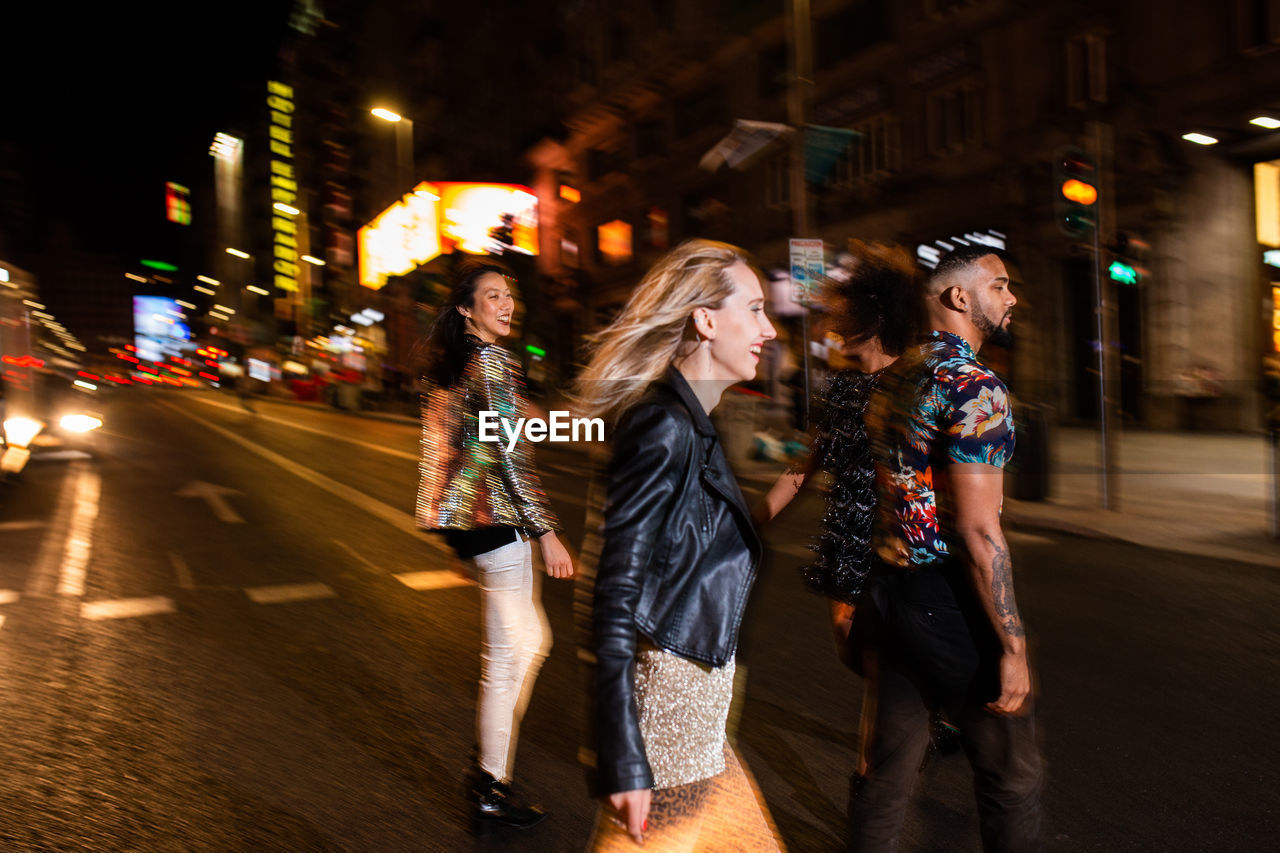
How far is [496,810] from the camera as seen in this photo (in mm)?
3633

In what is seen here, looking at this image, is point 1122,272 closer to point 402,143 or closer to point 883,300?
point 883,300

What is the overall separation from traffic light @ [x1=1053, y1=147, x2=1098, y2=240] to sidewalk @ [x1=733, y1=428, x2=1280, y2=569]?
2.57m

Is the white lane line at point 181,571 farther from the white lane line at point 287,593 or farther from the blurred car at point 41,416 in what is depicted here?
the blurred car at point 41,416

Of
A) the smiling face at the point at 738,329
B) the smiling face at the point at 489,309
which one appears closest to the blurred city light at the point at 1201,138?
the smiling face at the point at 489,309

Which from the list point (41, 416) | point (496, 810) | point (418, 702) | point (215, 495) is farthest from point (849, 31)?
point (496, 810)

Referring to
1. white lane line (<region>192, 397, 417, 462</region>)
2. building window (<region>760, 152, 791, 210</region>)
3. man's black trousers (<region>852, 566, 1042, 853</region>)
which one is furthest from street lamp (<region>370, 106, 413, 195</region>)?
man's black trousers (<region>852, 566, 1042, 853</region>)

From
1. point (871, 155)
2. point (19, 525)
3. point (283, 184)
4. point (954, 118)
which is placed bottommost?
point (19, 525)

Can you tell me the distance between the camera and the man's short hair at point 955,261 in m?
2.67

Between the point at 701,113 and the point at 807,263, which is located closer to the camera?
the point at 807,263

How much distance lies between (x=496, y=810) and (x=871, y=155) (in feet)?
84.1

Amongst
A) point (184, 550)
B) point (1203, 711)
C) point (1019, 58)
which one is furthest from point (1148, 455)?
point (184, 550)

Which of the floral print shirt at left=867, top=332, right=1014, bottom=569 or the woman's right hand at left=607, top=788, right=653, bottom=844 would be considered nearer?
the woman's right hand at left=607, top=788, right=653, bottom=844

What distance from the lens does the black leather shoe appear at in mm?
3625

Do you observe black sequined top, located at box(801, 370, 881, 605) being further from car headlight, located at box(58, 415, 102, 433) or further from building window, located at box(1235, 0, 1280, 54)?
car headlight, located at box(58, 415, 102, 433)
